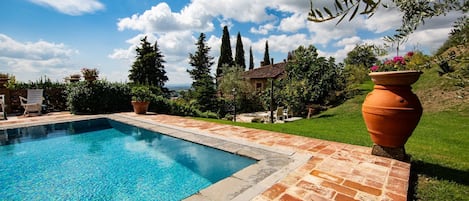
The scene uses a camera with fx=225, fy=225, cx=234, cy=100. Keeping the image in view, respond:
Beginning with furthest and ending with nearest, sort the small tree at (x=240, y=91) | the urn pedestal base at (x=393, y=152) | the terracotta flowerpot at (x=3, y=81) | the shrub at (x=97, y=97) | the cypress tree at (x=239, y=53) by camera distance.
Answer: the cypress tree at (x=239, y=53)
the small tree at (x=240, y=91)
the shrub at (x=97, y=97)
the terracotta flowerpot at (x=3, y=81)
the urn pedestal base at (x=393, y=152)

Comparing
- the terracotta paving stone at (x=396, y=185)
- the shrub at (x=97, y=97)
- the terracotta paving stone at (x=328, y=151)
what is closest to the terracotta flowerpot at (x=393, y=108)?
the terracotta paving stone at (x=396, y=185)

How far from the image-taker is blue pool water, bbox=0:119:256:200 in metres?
3.88

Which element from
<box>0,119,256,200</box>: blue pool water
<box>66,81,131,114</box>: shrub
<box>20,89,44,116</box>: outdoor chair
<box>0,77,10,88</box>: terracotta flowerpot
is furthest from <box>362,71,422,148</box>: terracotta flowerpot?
<box>0,77,10,88</box>: terracotta flowerpot

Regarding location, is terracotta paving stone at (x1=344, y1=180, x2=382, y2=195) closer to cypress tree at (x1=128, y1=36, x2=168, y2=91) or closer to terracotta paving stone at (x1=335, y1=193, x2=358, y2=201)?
terracotta paving stone at (x1=335, y1=193, x2=358, y2=201)

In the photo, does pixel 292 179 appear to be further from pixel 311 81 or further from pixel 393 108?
pixel 311 81

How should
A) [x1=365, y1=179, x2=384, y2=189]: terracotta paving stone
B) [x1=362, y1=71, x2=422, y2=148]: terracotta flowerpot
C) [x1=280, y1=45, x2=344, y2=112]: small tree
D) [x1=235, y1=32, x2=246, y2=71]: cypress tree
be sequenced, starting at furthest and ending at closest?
[x1=235, y1=32, x2=246, y2=71]: cypress tree → [x1=280, y1=45, x2=344, y2=112]: small tree → [x1=362, y1=71, x2=422, y2=148]: terracotta flowerpot → [x1=365, y1=179, x2=384, y2=189]: terracotta paving stone

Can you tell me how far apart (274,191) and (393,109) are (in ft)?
7.25

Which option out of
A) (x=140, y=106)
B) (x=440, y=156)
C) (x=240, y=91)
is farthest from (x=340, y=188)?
(x=240, y=91)

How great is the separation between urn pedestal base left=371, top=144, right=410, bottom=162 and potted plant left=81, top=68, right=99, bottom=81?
1195cm

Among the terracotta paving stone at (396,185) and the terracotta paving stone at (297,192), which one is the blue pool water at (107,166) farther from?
the terracotta paving stone at (396,185)

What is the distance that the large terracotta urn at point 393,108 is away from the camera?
11.1 feet

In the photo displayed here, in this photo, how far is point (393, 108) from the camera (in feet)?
11.2

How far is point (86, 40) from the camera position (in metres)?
13.0

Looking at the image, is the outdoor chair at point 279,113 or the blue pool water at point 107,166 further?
the outdoor chair at point 279,113
